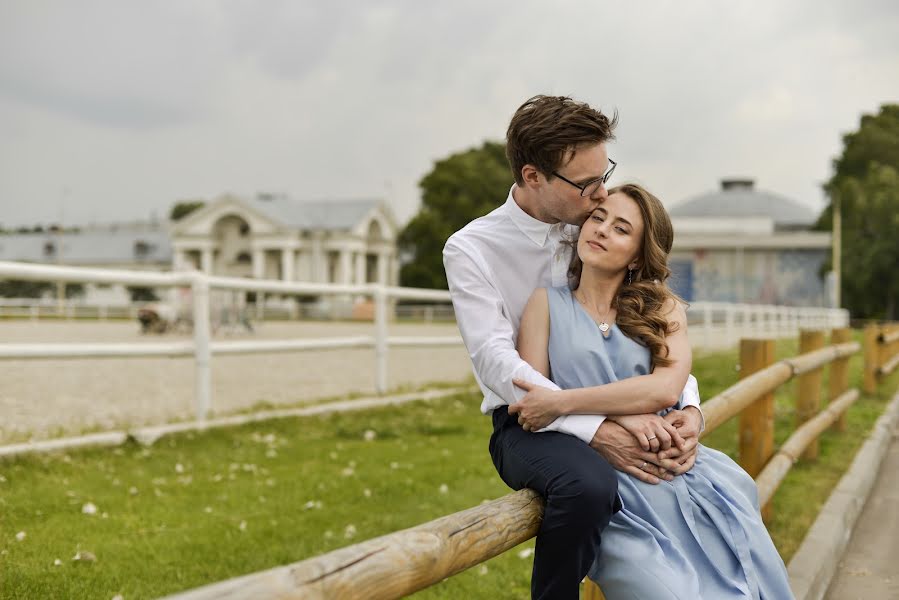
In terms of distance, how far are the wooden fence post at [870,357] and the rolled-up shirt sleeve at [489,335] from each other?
851cm

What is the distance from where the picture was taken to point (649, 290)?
2.32 m

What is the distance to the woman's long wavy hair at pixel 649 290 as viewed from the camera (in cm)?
227

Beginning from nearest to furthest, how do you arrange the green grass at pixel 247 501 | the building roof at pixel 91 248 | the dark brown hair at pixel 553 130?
the dark brown hair at pixel 553 130, the green grass at pixel 247 501, the building roof at pixel 91 248

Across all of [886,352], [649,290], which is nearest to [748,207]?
[886,352]

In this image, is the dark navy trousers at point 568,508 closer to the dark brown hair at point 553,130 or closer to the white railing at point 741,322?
the dark brown hair at point 553,130

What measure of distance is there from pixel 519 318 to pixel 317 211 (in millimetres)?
55832

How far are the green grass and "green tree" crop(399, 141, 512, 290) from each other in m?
39.5

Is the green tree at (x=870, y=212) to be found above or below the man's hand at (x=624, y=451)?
above

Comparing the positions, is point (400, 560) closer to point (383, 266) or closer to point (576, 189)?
point (576, 189)

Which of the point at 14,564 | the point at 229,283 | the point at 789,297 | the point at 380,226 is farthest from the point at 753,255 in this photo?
the point at 14,564

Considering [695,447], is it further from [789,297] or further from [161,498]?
[789,297]

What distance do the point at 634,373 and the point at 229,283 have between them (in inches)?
185

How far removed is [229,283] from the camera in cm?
646

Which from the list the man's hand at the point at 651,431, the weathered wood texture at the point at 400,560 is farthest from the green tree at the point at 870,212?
the weathered wood texture at the point at 400,560
